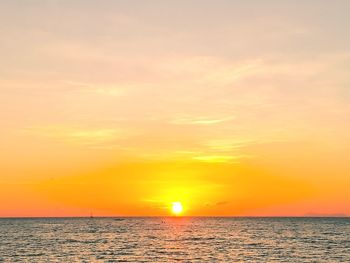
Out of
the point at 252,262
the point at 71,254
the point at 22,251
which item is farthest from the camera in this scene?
the point at 22,251

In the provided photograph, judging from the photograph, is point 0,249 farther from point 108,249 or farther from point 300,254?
point 300,254

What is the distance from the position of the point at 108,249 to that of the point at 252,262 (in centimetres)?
3458

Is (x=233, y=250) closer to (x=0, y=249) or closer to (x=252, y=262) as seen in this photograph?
(x=252, y=262)

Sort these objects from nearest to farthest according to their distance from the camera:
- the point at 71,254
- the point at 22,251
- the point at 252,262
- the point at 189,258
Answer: the point at 252,262
the point at 189,258
the point at 71,254
the point at 22,251

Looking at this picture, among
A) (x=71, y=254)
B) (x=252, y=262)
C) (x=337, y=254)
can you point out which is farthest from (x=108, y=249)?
(x=337, y=254)

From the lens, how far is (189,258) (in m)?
86.9

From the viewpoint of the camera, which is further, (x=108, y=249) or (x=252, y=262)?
(x=108, y=249)

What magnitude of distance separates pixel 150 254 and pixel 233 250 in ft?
57.4

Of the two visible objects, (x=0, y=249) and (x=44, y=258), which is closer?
(x=44, y=258)

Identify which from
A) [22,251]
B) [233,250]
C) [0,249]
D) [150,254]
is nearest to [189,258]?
[150,254]

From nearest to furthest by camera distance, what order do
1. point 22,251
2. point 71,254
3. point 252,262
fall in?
point 252,262 < point 71,254 < point 22,251

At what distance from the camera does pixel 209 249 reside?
104 metres

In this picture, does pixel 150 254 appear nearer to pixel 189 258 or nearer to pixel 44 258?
pixel 189 258

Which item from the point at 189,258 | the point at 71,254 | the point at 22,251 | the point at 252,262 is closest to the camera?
the point at 252,262
